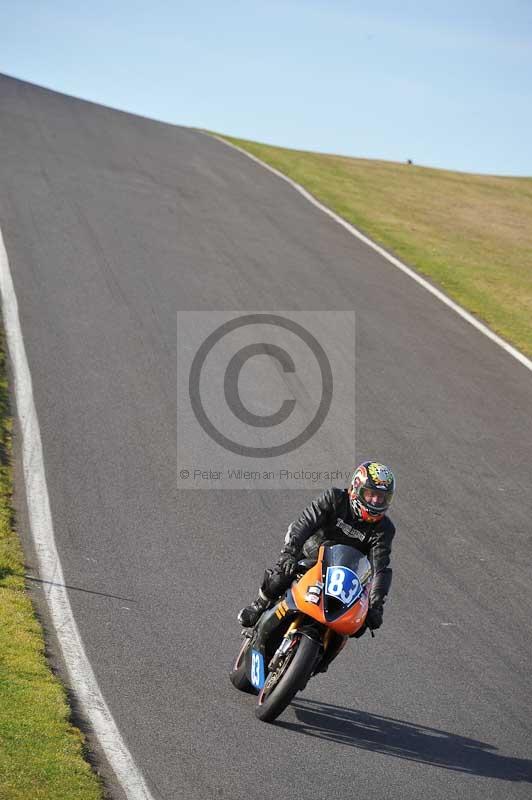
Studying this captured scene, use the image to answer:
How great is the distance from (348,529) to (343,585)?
683 mm

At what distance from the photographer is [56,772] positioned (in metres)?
5.93

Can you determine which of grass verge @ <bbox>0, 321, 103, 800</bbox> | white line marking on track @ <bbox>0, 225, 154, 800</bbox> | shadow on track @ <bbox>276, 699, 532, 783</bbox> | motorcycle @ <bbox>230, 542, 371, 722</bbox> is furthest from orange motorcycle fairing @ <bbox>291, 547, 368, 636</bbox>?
grass verge @ <bbox>0, 321, 103, 800</bbox>

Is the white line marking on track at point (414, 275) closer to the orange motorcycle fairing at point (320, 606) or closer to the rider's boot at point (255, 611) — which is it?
the rider's boot at point (255, 611)

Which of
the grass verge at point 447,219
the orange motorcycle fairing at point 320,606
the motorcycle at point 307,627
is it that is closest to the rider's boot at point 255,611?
the motorcycle at point 307,627

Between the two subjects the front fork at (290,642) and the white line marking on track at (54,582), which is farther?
the front fork at (290,642)

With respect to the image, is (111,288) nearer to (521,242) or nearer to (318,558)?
(318,558)

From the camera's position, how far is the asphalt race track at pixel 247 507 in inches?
281

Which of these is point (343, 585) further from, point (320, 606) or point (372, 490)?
point (372, 490)

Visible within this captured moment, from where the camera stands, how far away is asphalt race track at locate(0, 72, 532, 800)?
23.4 ft

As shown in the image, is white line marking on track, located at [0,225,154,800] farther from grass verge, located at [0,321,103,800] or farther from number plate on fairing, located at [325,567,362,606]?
number plate on fairing, located at [325,567,362,606]

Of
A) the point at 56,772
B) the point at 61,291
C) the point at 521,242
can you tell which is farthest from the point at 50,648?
the point at 521,242

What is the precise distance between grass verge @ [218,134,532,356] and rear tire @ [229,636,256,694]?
42.4ft

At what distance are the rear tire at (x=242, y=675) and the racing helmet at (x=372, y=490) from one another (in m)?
1.36

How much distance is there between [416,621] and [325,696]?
209cm
